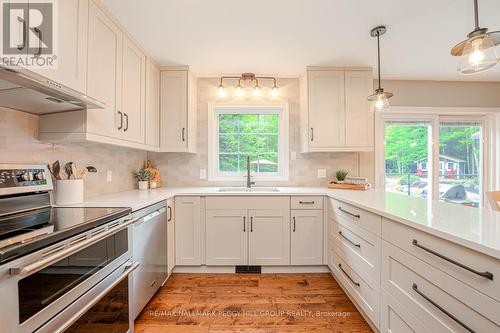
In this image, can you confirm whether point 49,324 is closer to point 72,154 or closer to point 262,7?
point 72,154

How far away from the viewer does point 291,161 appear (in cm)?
294

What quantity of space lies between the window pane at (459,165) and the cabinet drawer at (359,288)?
2.10 metres

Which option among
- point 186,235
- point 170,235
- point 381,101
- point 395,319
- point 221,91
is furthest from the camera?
point 221,91

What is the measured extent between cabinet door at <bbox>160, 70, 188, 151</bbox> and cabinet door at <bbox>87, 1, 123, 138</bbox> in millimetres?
757

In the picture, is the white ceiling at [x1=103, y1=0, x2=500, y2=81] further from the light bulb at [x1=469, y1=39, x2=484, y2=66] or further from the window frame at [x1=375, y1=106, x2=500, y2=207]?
the light bulb at [x1=469, y1=39, x2=484, y2=66]

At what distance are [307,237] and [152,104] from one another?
2210 mm

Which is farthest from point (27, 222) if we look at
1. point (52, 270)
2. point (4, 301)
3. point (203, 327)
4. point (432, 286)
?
point (432, 286)

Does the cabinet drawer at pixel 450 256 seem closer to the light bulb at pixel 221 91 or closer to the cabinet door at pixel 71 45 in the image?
the cabinet door at pixel 71 45

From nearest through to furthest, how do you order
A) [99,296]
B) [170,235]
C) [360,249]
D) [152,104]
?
[99,296] → [360,249] → [170,235] → [152,104]

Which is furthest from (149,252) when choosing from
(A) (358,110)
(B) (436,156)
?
(B) (436,156)

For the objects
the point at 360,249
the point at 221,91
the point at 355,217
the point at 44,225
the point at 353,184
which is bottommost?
the point at 360,249

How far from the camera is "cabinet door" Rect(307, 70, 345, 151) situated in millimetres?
2617

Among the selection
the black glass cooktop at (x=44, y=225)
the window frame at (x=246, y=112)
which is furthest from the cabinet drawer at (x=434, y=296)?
the window frame at (x=246, y=112)

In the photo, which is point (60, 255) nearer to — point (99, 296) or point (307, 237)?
point (99, 296)
